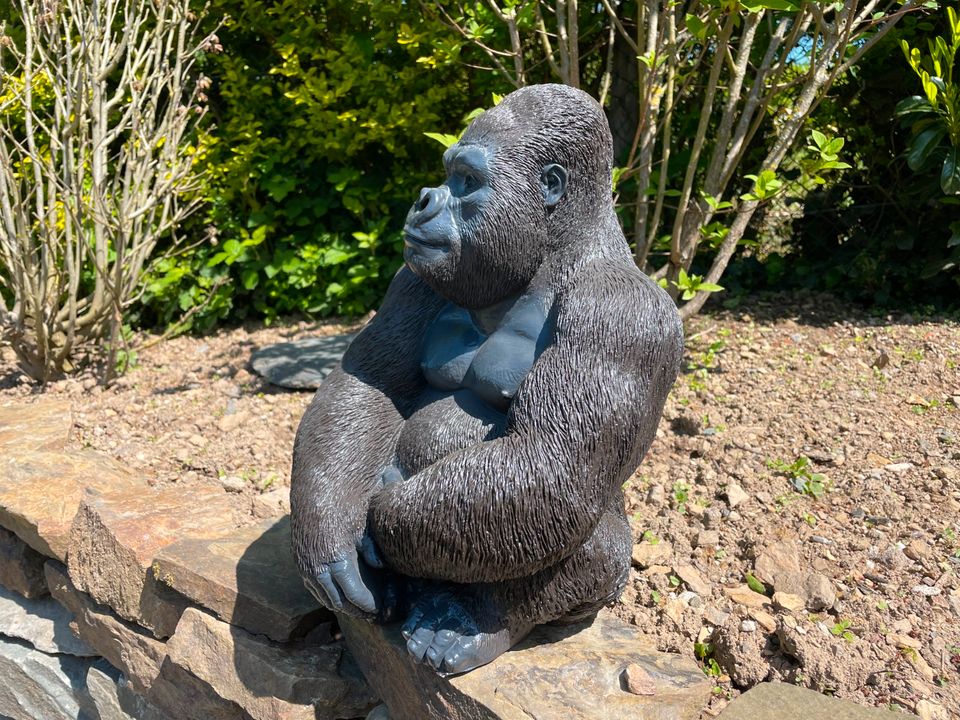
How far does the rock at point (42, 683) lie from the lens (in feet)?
9.83

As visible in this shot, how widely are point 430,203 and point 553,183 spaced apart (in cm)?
26

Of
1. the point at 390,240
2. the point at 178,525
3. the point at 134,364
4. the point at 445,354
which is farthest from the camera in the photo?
the point at 390,240

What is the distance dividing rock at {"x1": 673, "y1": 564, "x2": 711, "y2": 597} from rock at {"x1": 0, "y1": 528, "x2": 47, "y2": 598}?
2.26 meters

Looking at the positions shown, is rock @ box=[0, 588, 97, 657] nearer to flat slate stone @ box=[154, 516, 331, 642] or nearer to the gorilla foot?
flat slate stone @ box=[154, 516, 331, 642]

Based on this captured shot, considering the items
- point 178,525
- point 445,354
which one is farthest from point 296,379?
point 445,354

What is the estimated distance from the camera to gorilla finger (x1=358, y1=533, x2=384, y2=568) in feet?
5.99

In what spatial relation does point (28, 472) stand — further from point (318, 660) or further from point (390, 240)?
point (390, 240)

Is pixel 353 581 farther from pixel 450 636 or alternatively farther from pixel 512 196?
pixel 512 196

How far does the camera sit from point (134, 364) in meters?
4.64

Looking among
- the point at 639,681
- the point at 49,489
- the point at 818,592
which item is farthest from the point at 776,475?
the point at 49,489

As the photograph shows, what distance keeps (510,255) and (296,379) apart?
103 inches

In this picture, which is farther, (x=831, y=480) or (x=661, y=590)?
(x=831, y=480)

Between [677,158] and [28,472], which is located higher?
[677,158]

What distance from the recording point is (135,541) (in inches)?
100
